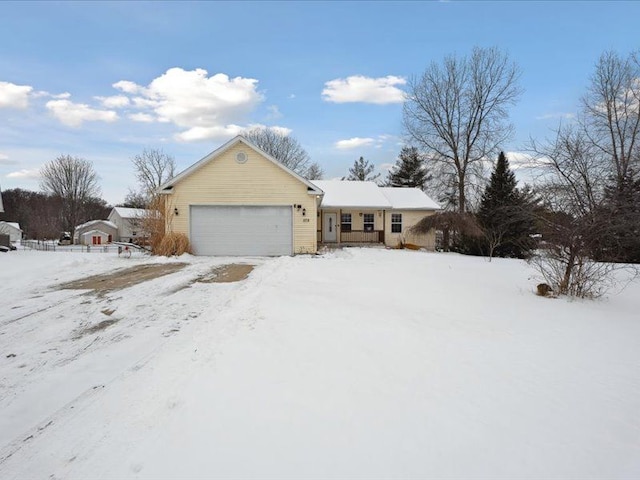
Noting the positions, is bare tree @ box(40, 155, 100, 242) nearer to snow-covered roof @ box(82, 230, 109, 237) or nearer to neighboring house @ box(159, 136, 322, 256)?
snow-covered roof @ box(82, 230, 109, 237)

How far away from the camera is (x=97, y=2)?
1077 cm

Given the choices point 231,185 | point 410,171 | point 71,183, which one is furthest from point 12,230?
point 410,171

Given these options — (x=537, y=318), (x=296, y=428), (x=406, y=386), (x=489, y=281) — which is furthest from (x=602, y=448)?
(x=489, y=281)

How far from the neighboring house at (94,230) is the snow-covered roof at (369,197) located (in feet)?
124

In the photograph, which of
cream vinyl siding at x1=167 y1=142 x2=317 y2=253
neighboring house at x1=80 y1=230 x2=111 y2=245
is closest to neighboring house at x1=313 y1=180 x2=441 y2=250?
cream vinyl siding at x1=167 y1=142 x2=317 y2=253

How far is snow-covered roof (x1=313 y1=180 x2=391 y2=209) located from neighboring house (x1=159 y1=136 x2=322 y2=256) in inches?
268

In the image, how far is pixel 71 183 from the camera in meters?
51.2

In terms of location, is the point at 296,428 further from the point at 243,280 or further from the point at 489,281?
the point at 489,281

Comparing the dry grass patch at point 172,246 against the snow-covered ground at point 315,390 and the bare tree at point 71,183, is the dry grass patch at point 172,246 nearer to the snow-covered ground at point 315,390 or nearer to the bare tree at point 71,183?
the snow-covered ground at point 315,390

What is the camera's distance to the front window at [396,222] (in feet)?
82.4

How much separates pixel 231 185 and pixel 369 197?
1077 centimetres

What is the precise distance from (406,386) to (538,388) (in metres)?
1.31

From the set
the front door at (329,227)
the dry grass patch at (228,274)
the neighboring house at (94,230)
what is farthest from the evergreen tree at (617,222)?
the neighboring house at (94,230)

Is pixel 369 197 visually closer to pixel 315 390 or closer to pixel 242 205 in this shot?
pixel 242 205
